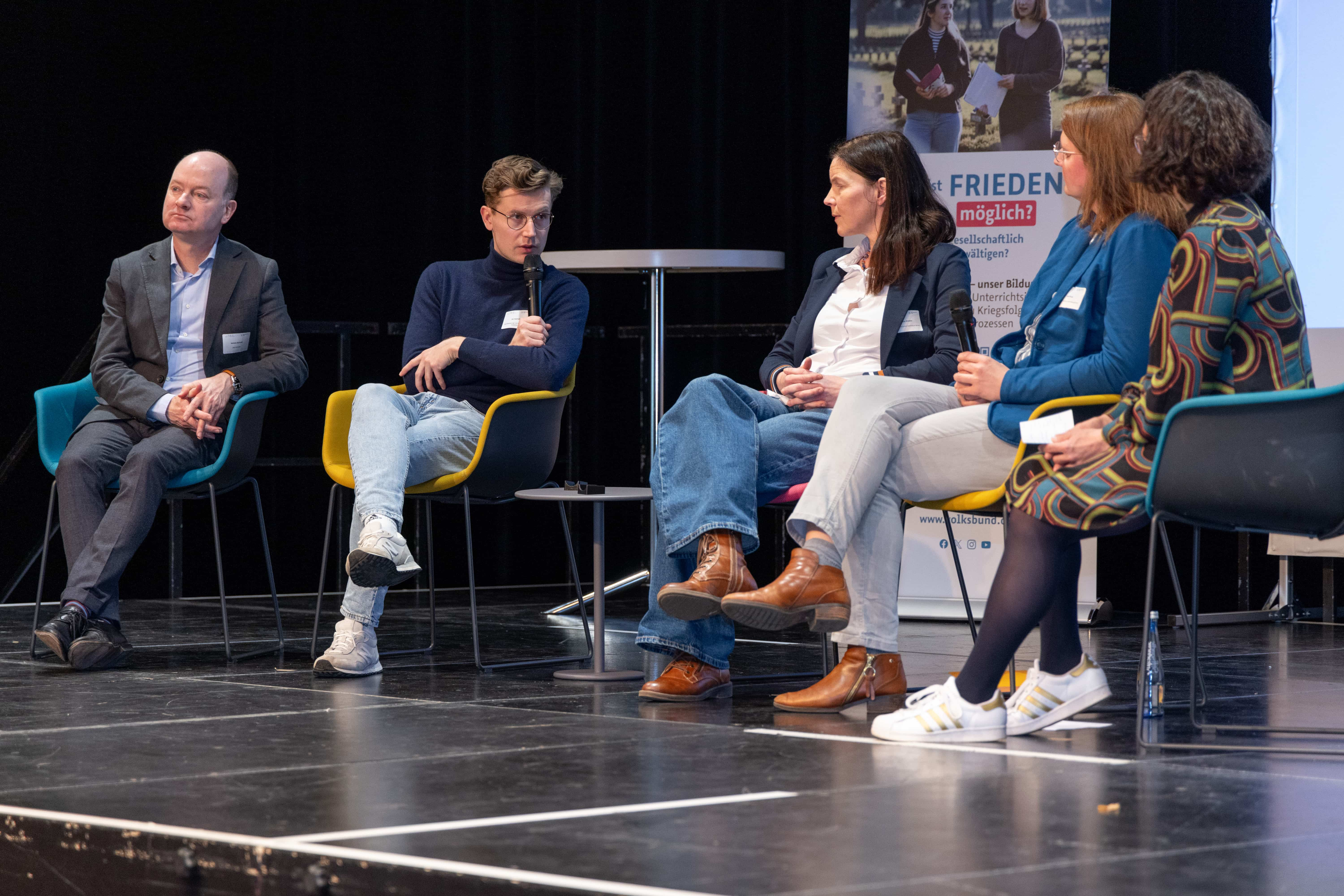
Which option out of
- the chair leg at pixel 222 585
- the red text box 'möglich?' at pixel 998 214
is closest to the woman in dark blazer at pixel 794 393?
the chair leg at pixel 222 585

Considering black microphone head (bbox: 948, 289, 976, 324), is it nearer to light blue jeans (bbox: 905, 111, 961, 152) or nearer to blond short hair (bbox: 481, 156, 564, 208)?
blond short hair (bbox: 481, 156, 564, 208)

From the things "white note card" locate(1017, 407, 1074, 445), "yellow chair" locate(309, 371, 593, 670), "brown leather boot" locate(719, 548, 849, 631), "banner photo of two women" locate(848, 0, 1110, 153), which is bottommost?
"brown leather boot" locate(719, 548, 849, 631)

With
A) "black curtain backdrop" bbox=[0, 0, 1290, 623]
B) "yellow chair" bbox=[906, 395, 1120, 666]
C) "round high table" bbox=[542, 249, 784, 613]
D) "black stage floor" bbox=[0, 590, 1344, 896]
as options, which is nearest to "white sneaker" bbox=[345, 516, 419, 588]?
"black stage floor" bbox=[0, 590, 1344, 896]

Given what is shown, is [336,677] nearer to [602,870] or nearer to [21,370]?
[602,870]

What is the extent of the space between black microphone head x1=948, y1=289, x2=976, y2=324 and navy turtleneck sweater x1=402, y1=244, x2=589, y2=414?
110 centimetres

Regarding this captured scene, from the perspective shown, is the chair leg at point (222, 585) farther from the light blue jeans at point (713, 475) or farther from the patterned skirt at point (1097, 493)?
the patterned skirt at point (1097, 493)

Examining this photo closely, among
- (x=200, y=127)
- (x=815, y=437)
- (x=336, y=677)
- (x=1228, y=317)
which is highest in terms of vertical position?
(x=200, y=127)

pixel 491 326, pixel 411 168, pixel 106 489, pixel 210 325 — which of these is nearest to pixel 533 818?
pixel 491 326

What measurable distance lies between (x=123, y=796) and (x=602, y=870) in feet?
2.52

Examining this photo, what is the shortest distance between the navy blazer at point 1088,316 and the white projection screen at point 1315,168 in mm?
2267

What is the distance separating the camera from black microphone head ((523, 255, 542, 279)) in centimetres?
374

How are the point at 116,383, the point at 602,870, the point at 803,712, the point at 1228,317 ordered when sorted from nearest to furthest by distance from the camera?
the point at 602,870 < the point at 1228,317 < the point at 803,712 < the point at 116,383

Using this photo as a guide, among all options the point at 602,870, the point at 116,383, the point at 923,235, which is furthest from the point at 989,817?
the point at 116,383

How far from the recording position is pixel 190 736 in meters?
2.63
